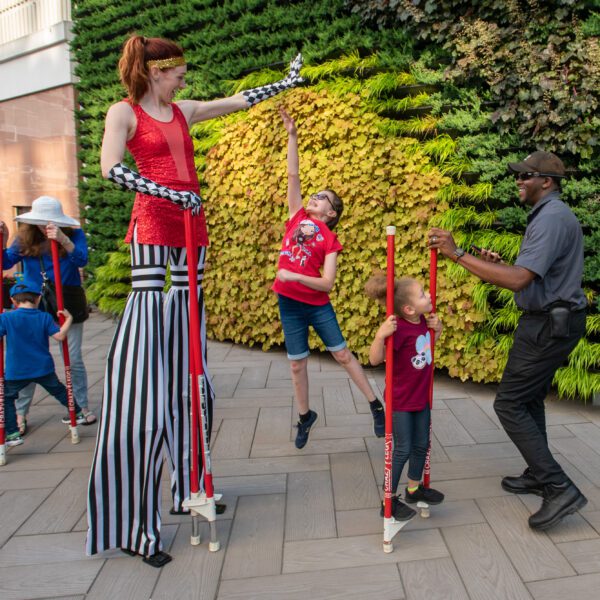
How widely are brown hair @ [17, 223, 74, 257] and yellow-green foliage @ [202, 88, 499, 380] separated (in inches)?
88.4

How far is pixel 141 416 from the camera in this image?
2.44 meters

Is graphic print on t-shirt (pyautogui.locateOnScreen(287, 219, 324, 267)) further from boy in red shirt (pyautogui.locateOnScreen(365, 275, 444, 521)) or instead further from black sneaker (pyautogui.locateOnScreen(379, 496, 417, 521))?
black sneaker (pyautogui.locateOnScreen(379, 496, 417, 521))

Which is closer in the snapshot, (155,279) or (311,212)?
(155,279)

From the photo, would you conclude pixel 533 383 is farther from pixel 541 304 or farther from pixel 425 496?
pixel 425 496

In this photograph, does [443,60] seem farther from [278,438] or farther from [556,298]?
[278,438]

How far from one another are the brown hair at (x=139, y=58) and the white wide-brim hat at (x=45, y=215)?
186cm

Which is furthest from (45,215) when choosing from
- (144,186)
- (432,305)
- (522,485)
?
(522,485)

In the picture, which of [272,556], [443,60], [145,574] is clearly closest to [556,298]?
[272,556]

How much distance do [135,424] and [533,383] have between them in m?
1.82

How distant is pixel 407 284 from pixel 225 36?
479 centimetres

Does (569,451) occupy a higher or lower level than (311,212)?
lower

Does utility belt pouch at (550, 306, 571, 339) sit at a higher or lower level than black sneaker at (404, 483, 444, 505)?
higher

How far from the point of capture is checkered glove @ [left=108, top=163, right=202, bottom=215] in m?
2.24

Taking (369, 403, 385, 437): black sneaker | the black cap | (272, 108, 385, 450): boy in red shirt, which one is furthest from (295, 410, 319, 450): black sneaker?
the black cap
